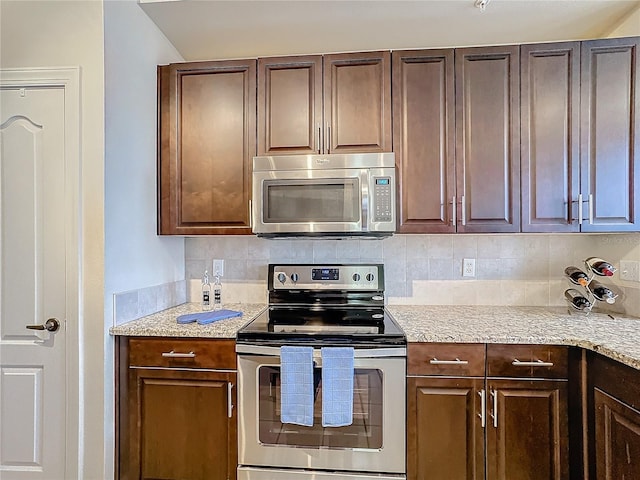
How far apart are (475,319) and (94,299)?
73.8 inches

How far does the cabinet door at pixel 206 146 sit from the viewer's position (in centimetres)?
210

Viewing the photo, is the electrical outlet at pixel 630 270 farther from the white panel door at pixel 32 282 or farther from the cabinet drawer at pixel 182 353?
the white panel door at pixel 32 282

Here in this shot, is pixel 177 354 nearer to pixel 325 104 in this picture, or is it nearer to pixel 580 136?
pixel 325 104

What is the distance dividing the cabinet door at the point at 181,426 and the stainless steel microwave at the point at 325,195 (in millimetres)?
828

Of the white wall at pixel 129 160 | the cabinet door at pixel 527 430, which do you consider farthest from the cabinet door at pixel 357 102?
the cabinet door at pixel 527 430

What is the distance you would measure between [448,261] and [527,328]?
2.23 feet

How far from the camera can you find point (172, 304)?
227cm

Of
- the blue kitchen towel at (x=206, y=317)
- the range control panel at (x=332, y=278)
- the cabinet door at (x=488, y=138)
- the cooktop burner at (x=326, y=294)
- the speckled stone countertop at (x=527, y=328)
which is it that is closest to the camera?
the speckled stone countertop at (x=527, y=328)

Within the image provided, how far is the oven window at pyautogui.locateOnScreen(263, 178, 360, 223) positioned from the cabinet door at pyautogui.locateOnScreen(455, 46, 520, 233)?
1.97 ft

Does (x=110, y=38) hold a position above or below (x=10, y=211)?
above

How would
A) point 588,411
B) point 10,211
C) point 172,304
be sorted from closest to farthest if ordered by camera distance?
point 588,411
point 10,211
point 172,304

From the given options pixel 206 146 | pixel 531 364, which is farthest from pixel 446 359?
pixel 206 146

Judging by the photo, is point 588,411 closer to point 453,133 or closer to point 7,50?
point 453,133

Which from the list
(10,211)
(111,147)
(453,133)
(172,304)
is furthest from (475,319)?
(10,211)
